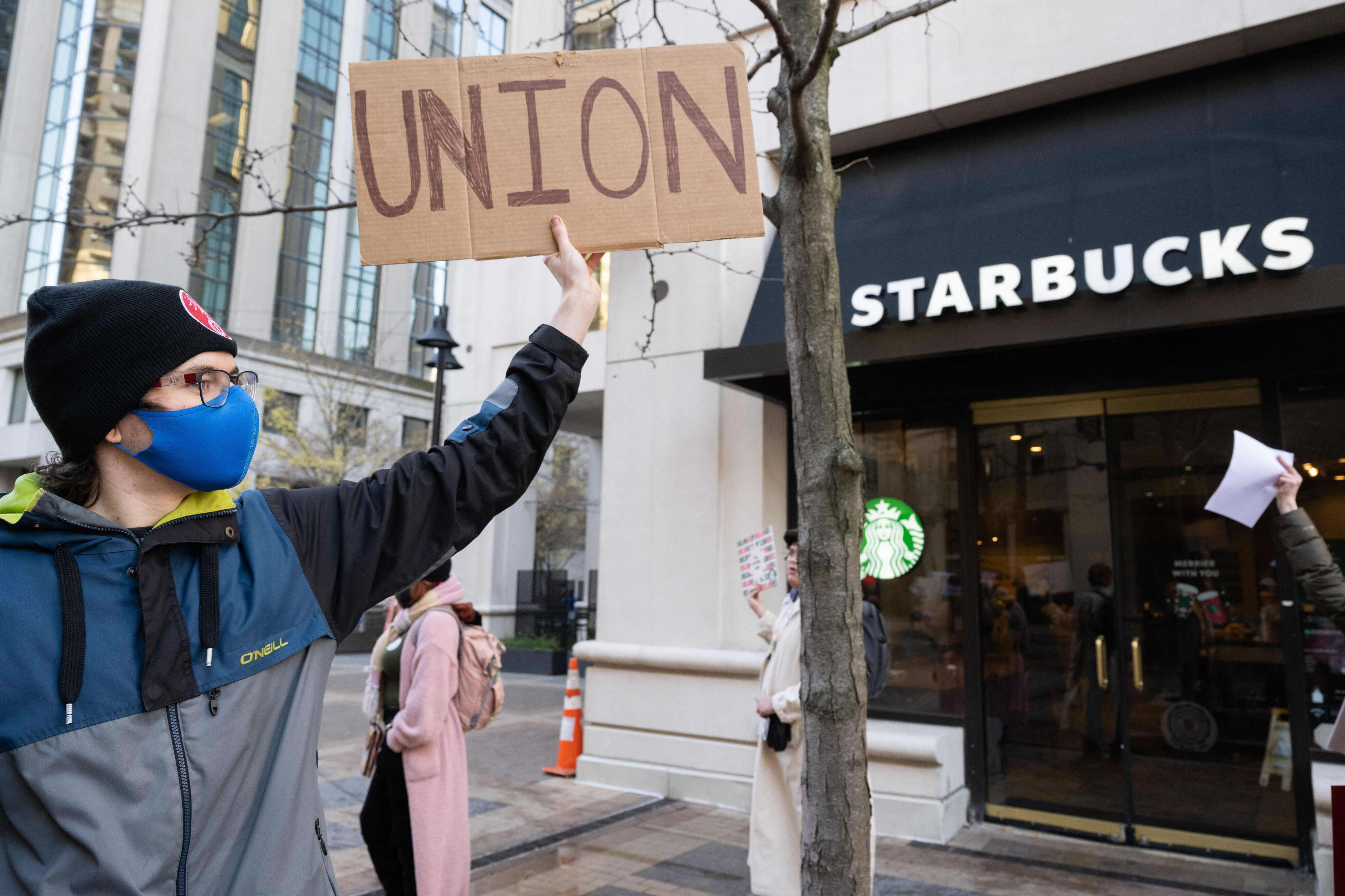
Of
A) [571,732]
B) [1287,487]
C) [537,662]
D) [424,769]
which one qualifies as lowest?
[537,662]

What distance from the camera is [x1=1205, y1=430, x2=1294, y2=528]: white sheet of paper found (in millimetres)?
4078

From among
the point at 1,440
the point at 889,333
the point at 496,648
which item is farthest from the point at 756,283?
the point at 1,440

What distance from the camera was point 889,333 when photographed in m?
6.93

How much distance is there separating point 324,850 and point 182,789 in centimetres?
39

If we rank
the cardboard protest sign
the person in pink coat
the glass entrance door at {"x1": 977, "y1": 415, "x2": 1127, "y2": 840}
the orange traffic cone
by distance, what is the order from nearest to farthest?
the cardboard protest sign, the person in pink coat, the glass entrance door at {"x1": 977, "y1": 415, "x2": 1127, "y2": 840}, the orange traffic cone

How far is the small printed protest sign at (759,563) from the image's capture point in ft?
21.5

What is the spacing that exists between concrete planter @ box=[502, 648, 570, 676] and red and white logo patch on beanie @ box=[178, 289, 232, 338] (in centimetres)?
1780

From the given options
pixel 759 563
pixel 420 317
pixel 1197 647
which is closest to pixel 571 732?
pixel 759 563

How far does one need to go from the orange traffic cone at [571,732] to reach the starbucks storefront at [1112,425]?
3233mm

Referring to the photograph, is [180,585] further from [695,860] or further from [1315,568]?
[695,860]

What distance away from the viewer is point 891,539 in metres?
7.93

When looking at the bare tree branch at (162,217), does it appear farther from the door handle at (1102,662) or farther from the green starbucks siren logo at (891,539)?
the door handle at (1102,662)

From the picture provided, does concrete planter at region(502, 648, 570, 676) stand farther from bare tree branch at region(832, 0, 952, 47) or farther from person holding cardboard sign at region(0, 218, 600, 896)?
person holding cardboard sign at region(0, 218, 600, 896)

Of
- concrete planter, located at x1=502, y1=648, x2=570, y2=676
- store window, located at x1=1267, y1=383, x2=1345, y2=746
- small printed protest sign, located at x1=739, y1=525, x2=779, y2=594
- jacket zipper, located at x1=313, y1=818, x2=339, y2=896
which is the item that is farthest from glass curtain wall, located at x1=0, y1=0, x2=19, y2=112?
jacket zipper, located at x1=313, y1=818, x2=339, y2=896
